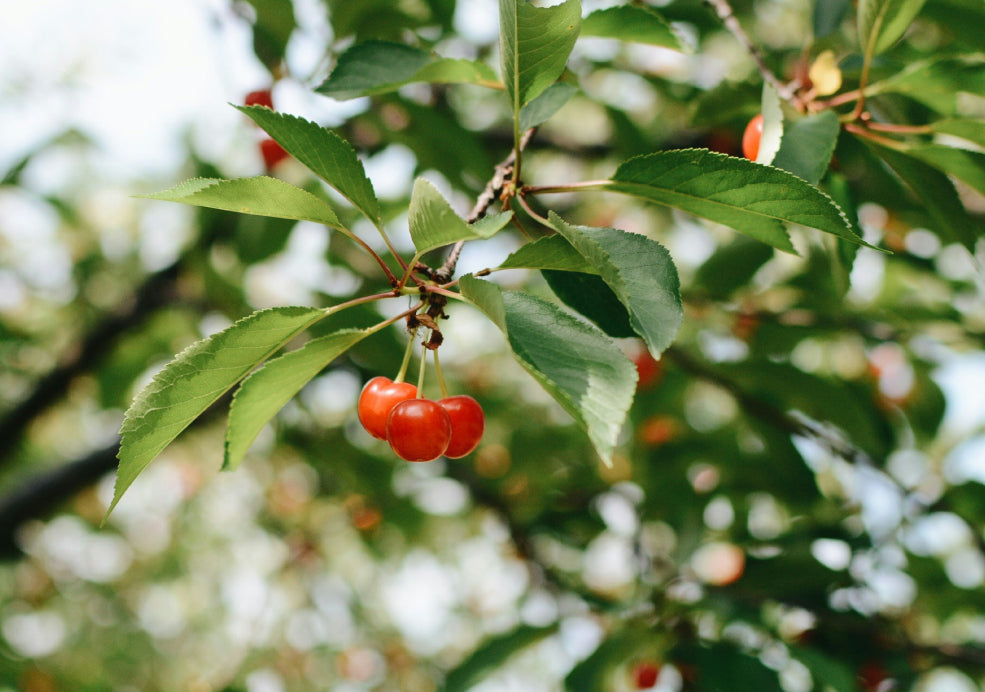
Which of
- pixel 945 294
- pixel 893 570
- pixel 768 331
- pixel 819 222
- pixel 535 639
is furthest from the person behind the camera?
pixel 945 294

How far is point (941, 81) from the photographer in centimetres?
104

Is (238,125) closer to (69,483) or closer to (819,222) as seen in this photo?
(69,483)

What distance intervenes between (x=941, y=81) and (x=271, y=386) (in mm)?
1100

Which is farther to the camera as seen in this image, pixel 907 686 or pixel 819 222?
pixel 907 686

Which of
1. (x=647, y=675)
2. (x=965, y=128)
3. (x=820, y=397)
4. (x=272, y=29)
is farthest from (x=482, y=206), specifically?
(x=647, y=675)

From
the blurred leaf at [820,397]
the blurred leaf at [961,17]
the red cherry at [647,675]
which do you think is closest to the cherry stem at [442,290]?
the blurred leaf at [961,17]

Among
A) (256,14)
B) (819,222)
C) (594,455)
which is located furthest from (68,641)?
(819,222)

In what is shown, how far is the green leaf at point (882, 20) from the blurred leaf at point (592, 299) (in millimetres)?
633

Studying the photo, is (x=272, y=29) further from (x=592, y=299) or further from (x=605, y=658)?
(x=605, y=658)

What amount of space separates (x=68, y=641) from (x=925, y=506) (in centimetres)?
669

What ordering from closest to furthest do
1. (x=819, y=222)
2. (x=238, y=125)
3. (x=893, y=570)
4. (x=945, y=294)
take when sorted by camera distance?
(x=819, y=222), (x=893, y=570), (x=945, y=294), (x=238, y=125)

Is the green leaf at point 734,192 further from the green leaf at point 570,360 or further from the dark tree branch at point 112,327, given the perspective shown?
the dark tree branch at point 112,327

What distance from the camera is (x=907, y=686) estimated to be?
79.8 inches

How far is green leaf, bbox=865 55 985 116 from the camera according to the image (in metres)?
1.01
